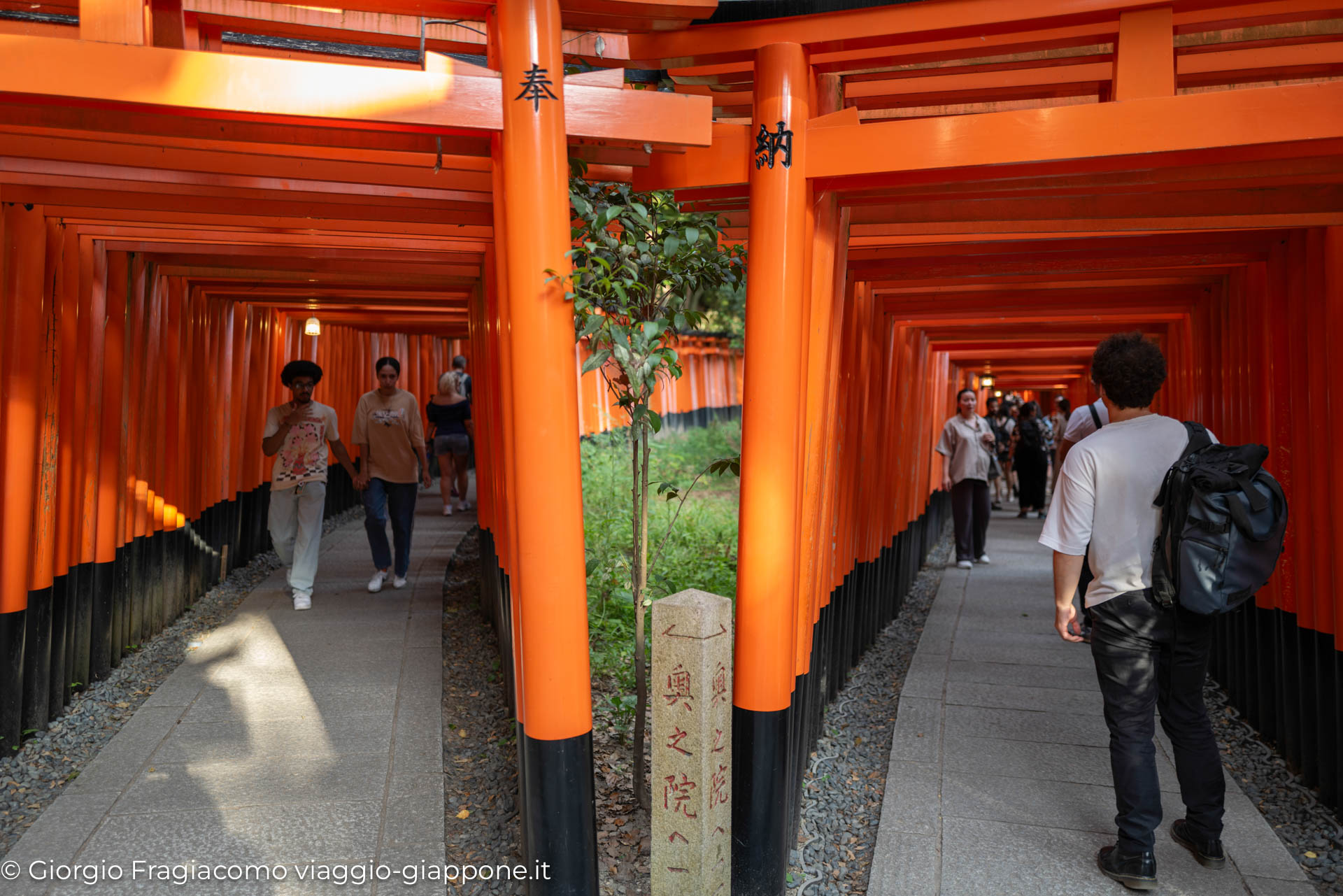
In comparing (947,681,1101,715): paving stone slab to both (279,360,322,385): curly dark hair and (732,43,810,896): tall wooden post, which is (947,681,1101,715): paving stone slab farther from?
(279,360,322,385): curly dark hair

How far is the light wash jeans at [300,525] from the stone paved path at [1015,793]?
4533 mm

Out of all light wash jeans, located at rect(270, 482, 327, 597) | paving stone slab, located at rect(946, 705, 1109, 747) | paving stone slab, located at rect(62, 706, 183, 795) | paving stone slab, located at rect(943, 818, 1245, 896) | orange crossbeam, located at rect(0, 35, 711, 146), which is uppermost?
orange crossbeam, located at rect(0, 35, 711, 146)

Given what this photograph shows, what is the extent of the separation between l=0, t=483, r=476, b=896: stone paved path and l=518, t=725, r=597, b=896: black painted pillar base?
614 millimetres

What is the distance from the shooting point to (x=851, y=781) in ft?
14.7

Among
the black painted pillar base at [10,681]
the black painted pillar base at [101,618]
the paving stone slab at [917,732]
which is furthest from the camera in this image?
the black painted pillar base at [101,618]

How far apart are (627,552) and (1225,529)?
5.22m

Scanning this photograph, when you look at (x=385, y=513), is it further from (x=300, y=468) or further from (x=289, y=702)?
(x=289, y=702)

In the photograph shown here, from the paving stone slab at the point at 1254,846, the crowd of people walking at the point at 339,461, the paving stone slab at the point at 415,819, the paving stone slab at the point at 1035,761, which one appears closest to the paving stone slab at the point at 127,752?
the paving stone slab at the point at 415,819

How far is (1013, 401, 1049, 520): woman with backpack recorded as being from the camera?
13.2m

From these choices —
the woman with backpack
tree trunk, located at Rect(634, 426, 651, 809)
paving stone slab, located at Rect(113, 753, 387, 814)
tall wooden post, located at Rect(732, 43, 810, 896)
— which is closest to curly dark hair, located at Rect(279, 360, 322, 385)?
paving stone slab, located at Rect(113, 753, 387, 814)

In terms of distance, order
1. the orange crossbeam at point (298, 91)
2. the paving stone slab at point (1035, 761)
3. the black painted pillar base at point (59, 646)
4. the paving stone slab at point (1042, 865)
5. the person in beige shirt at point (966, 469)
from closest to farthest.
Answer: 1. the orange crossbeam at point (298, 91)
2. the paving stone slab at point (1042, 865)
3. the paving stone slab at point (1035, 761)
4. the black painted pillar base at point (59, 646)
5. the person in beige shirt at point (966, 469)

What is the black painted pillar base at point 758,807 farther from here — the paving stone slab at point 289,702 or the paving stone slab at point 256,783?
the paving stone slab at point 289,702

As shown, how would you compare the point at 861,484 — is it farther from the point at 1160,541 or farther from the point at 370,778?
the point at 370,778

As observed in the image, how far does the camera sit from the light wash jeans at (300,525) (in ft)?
23.0
